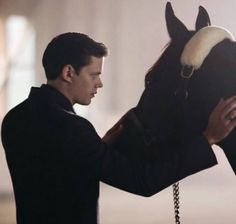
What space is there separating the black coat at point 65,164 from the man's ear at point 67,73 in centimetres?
4

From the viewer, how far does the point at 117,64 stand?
2512 millimetres

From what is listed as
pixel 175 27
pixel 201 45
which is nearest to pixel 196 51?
pixel 201 45

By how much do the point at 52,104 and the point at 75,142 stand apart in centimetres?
11

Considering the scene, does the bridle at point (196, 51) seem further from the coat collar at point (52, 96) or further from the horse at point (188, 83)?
the coat collar at point (52, 96)

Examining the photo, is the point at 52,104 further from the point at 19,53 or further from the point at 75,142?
the point at 19,53

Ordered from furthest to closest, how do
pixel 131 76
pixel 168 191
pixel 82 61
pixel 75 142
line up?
pixel 131 76, pixel 168 191, pixel 82 61, pixel 75 142

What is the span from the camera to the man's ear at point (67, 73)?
110 centimetres

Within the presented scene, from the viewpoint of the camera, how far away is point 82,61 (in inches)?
43.6

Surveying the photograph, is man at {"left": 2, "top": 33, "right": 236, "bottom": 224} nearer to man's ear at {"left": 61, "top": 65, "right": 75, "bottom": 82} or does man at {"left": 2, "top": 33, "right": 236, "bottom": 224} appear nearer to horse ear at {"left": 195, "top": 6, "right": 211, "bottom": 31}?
man's ear at {"left": 61, "top": 65, "right": 75, "bottom": 82}

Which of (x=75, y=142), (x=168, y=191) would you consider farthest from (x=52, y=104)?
(x=168, y=191)

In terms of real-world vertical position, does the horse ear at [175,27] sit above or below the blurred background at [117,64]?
below

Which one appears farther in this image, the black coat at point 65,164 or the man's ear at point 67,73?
the man's ear at point 67,73

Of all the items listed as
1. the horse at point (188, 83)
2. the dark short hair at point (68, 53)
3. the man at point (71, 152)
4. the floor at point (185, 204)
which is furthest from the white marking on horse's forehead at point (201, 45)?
the floor at point (185, 204)

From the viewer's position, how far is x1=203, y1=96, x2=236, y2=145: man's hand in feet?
3.19
